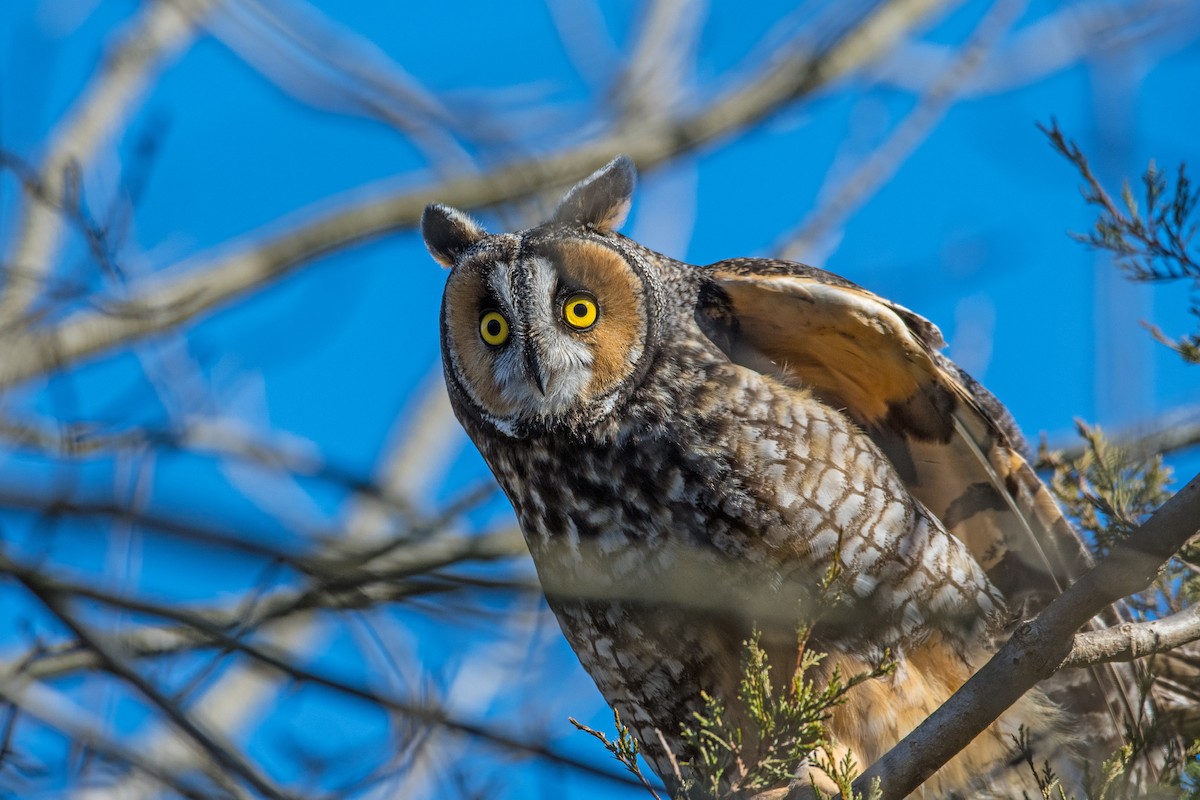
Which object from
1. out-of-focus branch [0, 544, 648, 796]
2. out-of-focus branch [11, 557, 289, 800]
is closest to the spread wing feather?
out-of-focus branch [0, 544, 648, 796]

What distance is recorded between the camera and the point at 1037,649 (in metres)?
2.22

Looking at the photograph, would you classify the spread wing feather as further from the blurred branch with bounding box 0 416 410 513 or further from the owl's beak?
the blurred branch with bounding box 0 416 410 513

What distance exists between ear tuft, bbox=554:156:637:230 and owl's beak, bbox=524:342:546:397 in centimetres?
53

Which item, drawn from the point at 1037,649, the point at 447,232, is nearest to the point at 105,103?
the point at 447,232

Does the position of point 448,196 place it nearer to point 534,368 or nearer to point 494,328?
point 494,328

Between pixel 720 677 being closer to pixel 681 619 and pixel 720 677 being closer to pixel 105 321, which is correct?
pixel 681 619

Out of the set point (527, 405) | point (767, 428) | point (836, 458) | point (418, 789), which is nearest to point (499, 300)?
point (527, 405)

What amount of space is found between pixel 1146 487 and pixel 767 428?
3.51 feet

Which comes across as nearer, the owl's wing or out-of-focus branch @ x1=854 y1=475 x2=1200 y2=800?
out-of-focus branch @ x1=854 y1=475 x2=1200 y2=800

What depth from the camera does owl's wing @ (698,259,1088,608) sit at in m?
3.13

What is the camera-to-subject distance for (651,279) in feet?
11.2

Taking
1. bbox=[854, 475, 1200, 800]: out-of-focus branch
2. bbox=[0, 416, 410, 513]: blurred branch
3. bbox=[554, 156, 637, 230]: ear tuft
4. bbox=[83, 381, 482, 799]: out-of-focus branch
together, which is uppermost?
bbox=[83, 381, 482, 799]: out-of-focus branch

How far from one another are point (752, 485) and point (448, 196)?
4.89 meters

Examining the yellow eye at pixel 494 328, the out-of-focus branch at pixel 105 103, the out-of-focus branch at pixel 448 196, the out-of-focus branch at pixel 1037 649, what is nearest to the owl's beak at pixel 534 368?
the yellow eye at pixel 494 328
